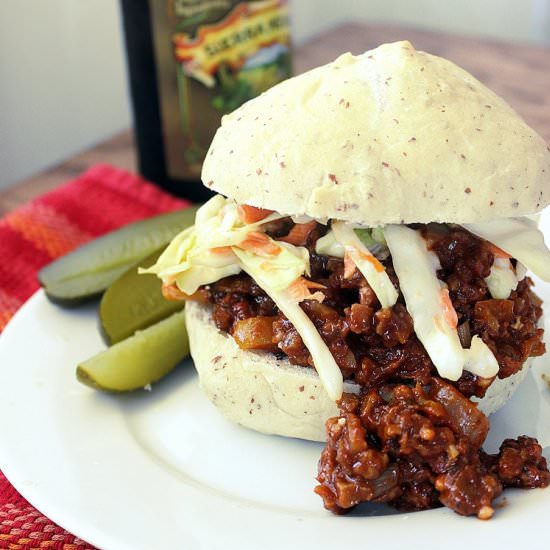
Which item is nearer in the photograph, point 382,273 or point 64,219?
point 382,273

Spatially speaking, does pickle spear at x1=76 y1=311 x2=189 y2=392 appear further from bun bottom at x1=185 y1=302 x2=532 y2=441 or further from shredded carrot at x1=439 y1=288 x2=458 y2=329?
shredded carrot at x1=439 y1=288 x2=458 y2=329

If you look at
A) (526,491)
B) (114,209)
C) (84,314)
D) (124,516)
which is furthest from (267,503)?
A: (114,209)

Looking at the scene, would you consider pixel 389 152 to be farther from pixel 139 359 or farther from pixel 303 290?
pixel 139 359

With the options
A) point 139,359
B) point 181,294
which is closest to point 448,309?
point 181,294

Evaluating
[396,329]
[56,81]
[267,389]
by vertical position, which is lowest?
[56,81]

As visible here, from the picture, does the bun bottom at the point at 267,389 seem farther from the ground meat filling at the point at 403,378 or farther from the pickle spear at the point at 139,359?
the pickle spear at the point at 139,359

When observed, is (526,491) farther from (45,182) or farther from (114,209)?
(45,182)
